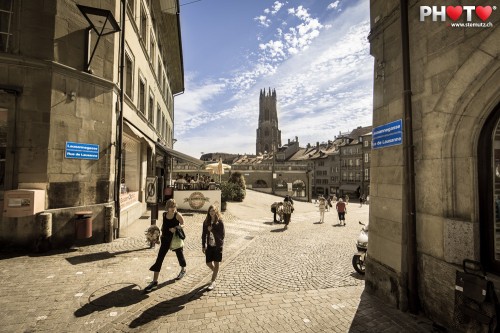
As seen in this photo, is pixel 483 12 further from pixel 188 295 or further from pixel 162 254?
pixel 162 254

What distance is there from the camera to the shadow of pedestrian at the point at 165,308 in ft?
13.2

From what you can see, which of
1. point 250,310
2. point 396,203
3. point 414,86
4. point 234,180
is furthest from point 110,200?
point 234,180

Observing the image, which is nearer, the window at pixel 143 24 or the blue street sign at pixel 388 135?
the blue street sign at pixel 388 135

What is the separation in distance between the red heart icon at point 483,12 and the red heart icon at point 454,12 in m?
0.30

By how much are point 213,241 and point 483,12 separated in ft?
18.5

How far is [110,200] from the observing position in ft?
28.0

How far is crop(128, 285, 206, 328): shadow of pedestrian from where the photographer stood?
158 inches

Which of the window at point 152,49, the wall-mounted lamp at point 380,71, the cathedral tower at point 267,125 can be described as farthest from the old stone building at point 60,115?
the cathedral tower at point 267,125

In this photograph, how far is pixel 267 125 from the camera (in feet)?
339

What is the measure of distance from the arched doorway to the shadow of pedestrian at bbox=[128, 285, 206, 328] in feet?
15.2

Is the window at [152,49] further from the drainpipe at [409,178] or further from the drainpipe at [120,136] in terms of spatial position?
the drainpipe at [409,178]

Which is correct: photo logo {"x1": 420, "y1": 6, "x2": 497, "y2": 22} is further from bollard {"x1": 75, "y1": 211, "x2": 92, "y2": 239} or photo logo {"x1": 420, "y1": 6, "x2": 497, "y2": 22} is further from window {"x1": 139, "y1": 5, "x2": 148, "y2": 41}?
window {"x1": 139, "y1": 5, "x2": 148, "y2": 41}

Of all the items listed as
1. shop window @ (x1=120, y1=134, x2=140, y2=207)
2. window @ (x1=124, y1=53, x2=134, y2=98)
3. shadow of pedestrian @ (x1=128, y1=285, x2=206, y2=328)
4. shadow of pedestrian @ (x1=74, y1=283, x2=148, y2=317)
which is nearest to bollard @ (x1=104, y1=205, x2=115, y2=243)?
shadow of pedestrian @ (x1=74, y1=283, x2=148, y2=317)

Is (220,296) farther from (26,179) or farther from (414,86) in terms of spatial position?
(26,179)
